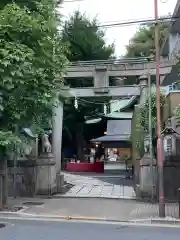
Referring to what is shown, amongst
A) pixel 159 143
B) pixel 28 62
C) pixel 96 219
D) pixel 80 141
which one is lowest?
pixel 96 219

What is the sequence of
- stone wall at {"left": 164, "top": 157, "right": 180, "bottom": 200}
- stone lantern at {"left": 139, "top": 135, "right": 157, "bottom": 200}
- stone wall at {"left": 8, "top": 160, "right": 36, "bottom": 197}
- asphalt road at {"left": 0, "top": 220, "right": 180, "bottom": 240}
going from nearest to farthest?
asphalt road at {"left": 0, "top": 220, "right": 180, "bottom": 240}
stone wall at {"left": 164, "top": 157, "right": 180, "bottom": 200}
stone lantern at {"left": 139, "top": 135, "right": 157, "bottom": 200}
stone wall at {"left": 8, "top": 160, "right": 36, "bottom": 197}

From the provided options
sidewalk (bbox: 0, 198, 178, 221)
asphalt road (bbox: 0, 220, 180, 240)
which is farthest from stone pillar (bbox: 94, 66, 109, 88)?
asphalt road (bbox: 0, 220, 180, 240)

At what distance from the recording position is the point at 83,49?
38.6 m

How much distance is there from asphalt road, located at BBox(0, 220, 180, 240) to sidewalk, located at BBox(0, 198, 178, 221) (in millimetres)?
1279

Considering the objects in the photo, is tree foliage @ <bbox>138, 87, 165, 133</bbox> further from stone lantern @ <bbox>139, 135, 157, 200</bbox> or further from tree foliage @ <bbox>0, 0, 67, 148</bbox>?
tree foliage @ <bbox>0, 0, 67, 148</bbox>

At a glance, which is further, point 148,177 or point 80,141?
point 80,141

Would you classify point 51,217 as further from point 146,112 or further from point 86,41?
point 86,41

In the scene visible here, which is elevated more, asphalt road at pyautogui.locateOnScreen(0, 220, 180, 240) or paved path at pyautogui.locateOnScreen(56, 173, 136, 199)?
paved path at pyautogui.locateOnScreen(56, 173, 136, 199)

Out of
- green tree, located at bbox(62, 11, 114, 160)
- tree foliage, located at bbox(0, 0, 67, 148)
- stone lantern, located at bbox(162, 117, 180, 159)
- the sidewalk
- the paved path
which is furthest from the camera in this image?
green tree, located at bbox(62, 11, 114, 160)

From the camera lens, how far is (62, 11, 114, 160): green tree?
3812 centimetres

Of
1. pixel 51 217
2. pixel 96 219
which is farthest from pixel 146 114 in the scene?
pixel 51 217

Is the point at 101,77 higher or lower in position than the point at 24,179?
higher

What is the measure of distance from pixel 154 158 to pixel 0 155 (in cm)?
666

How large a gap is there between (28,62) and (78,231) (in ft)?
18.6
